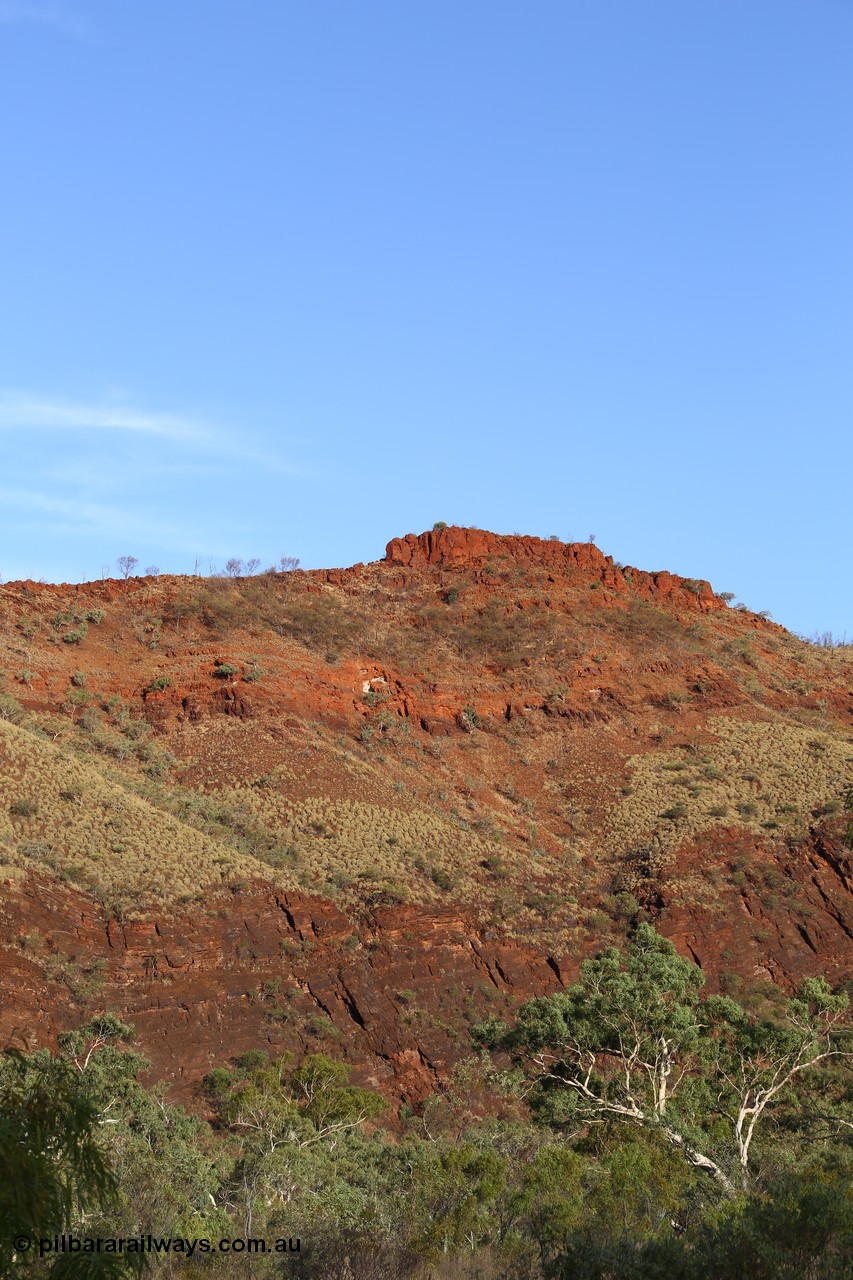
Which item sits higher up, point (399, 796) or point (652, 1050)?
point (399, 796)

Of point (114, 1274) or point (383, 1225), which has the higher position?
point (114, 1274)

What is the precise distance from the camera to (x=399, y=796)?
2015 inches

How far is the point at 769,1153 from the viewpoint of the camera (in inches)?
926

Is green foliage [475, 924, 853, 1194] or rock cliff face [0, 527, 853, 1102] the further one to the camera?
rock cliff face [0, 527, 853, 1102]

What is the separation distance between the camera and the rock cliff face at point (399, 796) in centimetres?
3694

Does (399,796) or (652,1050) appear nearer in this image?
(652,1050)

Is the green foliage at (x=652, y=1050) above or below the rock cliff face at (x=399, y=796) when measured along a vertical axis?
below

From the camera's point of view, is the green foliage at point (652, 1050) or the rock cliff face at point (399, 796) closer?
the green foliage at point (652, 1050)

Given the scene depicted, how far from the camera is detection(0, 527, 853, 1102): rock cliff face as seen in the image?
3694 cm

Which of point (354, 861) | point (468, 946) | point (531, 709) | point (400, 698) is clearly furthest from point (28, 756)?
point (531, 709)

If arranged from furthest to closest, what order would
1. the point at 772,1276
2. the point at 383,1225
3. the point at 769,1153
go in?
the point at 769,1153 < the point at 383,1225 < the point at 772,1276

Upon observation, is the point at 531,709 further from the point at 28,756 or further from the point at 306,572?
the point at 28,756

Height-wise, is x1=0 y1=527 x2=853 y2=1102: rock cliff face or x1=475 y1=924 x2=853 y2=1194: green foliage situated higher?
x1=0 y1=527 x2=853 y2=1102: rock cliff face

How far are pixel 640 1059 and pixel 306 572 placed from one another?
5235cm
